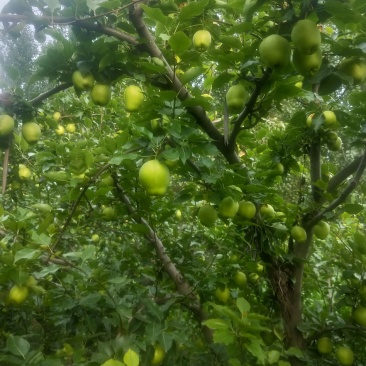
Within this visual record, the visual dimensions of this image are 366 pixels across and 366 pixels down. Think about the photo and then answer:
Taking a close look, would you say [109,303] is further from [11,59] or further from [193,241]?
[11,59]

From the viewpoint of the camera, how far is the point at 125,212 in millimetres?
1921

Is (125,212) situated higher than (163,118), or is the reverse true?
(163,118)

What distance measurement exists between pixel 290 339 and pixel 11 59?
1849 mm

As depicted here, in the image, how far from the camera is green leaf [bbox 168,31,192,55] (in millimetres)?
1096

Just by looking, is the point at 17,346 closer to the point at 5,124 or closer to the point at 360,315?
the point at 5,124

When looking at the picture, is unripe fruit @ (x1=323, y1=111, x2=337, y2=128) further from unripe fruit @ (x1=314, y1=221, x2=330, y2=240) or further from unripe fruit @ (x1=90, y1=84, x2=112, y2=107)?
unripe fruit @ (x1=90, y1=84, x2=112, y2=107)

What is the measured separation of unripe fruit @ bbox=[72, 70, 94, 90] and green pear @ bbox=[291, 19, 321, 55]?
668 mm

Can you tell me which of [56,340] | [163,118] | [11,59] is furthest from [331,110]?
[56,340]

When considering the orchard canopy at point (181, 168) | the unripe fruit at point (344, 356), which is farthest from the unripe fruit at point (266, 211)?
the unripe fruit at point (344, 356)

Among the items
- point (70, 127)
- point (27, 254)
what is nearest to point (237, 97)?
point (27, 254)

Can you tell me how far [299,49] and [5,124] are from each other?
3.13 ft

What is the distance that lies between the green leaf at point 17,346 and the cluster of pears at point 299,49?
1.12m

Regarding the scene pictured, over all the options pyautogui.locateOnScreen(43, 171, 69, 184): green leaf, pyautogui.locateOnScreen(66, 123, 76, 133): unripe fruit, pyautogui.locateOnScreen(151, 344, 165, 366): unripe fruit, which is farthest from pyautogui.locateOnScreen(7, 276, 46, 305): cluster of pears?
pyautogui.locateOnScreen(66, 123, 76, 133): unripe fruit

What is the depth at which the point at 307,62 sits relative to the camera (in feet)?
3.73
